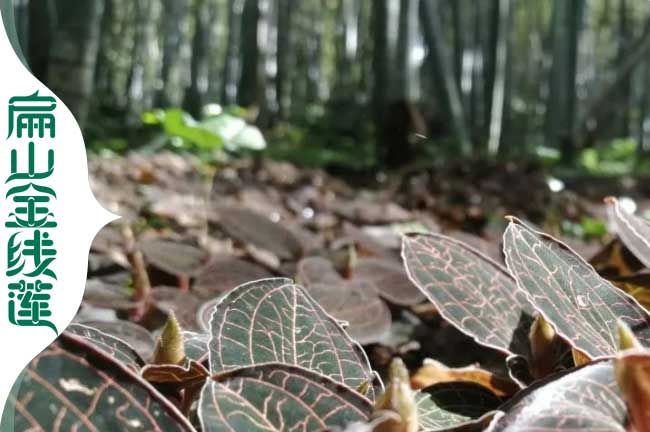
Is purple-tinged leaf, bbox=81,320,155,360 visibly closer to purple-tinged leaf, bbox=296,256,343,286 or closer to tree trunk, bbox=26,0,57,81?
purple-tinged leaf, bbox=296,256,343,286

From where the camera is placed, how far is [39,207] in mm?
439

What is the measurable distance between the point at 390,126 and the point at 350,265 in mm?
3590

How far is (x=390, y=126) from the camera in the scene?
4422mm

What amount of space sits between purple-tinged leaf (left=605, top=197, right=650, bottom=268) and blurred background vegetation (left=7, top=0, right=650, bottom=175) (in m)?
0.60

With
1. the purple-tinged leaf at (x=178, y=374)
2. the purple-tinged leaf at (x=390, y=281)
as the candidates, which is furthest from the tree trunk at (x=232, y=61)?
the purple-tinged leaf at (x=178, y=374)

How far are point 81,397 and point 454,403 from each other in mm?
236

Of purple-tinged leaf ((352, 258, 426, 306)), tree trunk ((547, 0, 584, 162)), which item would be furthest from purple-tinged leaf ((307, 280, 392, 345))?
tree trunk ((547, 0, 584, 162))

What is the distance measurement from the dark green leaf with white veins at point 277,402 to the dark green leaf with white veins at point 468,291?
0.49 feet

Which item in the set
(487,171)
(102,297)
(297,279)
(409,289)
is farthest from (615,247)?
(487,171)

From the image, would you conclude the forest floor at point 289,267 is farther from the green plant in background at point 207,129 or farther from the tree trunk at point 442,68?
the tree trunk at point 442,68

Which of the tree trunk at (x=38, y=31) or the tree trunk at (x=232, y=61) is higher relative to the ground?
the tree trunk at (x=38, y=31)

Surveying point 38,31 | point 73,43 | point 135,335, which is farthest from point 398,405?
point 38,31

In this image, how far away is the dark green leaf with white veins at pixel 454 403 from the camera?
44cm

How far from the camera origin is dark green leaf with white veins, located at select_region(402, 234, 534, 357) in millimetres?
509
